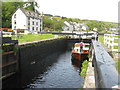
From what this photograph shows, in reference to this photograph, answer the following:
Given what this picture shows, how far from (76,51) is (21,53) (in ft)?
33.2

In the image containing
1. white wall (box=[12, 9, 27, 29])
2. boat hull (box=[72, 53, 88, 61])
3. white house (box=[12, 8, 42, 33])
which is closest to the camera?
boat hull (box=[72, 53, 88, 61])

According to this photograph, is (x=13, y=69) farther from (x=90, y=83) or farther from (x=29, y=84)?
(x=90, y=83)

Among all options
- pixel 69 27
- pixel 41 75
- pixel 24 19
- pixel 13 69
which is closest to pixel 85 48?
pixel 41 75

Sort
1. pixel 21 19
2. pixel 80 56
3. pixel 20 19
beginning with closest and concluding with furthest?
pixel 80 56
pixel 21 19
pixel 20 19

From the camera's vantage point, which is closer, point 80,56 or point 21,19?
point 80,56

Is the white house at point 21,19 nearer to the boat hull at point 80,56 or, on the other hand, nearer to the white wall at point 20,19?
the white wall at point 20,19

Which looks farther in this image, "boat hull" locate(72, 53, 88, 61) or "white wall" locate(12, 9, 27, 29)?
"white wall" locate(12, 9, 27, 29)

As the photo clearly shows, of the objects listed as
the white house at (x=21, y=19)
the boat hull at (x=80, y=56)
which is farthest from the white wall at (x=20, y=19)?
the boat hull at (x=80, y=56)

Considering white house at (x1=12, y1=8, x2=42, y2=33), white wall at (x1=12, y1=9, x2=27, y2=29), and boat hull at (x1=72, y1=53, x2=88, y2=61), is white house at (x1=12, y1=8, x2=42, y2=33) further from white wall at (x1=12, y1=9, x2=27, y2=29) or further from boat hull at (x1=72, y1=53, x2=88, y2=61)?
boat hull at (x1=72, y1=53, x2=88, y2=61)

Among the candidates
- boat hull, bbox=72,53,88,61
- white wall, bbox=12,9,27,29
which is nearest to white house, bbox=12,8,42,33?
white wall, bbox=12,9,27,29

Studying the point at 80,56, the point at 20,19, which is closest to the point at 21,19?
the point at 20,19

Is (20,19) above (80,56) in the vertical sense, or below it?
above

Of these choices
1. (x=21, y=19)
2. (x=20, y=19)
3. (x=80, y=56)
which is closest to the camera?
(x=80, y=56)

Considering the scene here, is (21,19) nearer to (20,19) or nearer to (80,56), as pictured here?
(20,19)
